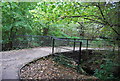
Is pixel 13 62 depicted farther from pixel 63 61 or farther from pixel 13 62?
pixel 63 61

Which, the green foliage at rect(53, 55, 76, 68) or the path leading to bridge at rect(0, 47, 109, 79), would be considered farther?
the green foliage at rect(53, 55, 76, 68)

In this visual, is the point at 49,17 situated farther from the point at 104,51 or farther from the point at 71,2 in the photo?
the point at 104,51

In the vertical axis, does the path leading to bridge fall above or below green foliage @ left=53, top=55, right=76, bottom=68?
above

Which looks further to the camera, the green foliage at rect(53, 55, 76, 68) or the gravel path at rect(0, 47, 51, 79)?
the green foliage at rect(53, 55, 76, 68)

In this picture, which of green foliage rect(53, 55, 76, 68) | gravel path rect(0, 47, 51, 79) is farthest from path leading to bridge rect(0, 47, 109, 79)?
green foliage rect(53, 55, 76, 68)

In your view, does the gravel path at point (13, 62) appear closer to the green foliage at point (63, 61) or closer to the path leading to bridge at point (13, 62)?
the path leading to bridge at point (13, 62)

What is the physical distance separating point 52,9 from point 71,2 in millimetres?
711

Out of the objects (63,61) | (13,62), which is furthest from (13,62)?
(63,61)

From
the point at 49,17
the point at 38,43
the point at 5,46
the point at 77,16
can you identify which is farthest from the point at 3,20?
the point at 77,16

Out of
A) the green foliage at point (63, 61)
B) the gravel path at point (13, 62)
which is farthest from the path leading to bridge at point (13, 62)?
the green foliage at point (63, 61)

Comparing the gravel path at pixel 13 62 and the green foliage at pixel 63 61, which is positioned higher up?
the gravel path at pixel 13 62

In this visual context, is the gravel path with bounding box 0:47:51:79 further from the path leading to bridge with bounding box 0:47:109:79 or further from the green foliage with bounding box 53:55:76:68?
the green foliage with bounding box 53:55:76:68

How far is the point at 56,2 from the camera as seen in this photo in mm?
3154

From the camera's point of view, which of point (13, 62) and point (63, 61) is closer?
point (13, 62)
